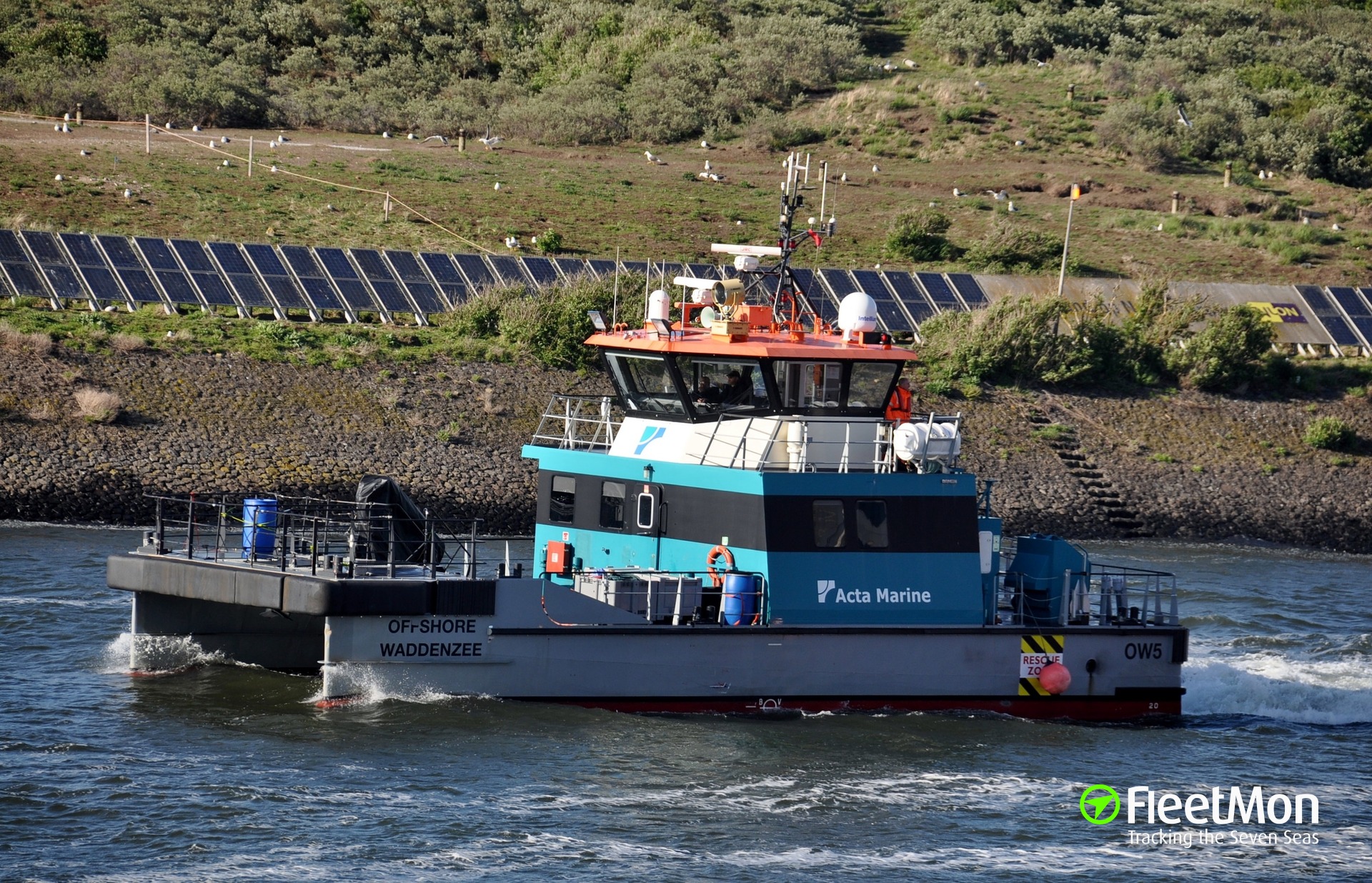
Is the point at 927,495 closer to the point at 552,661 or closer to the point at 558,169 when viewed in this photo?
the point at 552,661

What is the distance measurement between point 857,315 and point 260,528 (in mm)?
6537

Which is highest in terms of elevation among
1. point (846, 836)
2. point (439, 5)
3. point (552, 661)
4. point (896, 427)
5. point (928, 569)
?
point (439, 5)

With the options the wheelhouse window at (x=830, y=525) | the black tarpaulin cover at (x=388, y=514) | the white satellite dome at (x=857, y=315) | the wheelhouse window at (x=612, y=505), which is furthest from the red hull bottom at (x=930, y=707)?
the white satellite dome at (x=857, y=315)

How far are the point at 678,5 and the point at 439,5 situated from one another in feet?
34.2

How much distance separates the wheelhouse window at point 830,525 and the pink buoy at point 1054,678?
8.68 ft

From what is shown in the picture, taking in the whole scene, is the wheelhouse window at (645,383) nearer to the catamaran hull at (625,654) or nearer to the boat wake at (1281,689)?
the catamaran hull at (625,654)

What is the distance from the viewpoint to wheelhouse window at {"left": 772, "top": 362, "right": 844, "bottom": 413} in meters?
15.5

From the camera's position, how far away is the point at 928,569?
50.6 ft

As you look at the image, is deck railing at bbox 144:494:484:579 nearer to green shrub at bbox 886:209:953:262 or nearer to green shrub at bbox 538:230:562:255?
green shrub at bbox 538:230:562:255

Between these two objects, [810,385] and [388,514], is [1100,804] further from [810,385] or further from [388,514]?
[388,514]

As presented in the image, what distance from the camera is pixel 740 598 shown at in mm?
14664

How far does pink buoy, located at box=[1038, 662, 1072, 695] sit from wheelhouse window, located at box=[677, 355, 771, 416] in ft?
13.2

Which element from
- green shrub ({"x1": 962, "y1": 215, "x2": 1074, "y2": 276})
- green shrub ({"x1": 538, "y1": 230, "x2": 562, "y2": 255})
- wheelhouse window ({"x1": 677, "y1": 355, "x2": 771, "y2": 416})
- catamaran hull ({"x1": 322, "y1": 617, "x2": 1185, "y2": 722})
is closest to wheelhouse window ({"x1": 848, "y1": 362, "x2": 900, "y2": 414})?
wheelhouse window ({"x1": 677, "y1": 355, "x2": 771, "y2": 416})

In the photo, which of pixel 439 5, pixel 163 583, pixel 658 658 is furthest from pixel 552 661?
pixel 439 5
